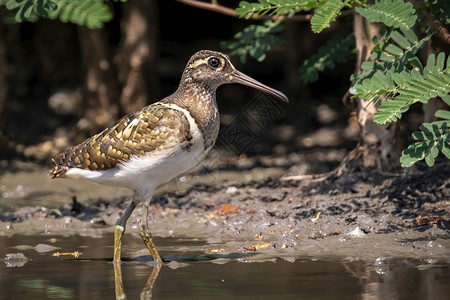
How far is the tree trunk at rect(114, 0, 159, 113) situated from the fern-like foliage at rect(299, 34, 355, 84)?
2.37 m

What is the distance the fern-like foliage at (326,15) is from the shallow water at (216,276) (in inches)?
75.3

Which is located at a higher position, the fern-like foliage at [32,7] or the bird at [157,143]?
the fern-like foliage at [32,7]

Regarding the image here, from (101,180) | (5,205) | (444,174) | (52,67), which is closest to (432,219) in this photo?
(444,174)

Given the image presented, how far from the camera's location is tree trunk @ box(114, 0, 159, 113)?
1152 cm

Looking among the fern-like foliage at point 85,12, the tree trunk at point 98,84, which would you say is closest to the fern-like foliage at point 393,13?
the fern-like foliage at point 85,12

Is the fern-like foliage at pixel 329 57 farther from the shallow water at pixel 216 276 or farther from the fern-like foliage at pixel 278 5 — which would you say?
the shallow water at pixel 216 276

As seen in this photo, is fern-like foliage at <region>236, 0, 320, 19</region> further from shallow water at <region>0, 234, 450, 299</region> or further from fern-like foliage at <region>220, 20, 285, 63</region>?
shallow water at <region>0, 234, 450, 299</region>

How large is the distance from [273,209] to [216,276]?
2431 millimetres

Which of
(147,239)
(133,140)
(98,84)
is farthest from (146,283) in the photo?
(98,84)

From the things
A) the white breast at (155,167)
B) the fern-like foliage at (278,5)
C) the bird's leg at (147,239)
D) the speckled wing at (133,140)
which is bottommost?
the bird's leg at (147,239)

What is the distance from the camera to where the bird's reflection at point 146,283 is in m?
6.04

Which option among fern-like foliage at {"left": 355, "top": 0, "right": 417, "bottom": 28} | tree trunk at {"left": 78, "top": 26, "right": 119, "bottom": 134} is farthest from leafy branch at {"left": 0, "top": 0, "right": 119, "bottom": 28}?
tree trunk at {"left": 78, "top": 26, "right": 119, "bottom": 134}

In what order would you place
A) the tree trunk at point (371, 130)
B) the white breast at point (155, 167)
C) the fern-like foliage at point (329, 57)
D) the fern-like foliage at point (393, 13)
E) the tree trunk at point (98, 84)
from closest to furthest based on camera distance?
the white breast at point (155, 167) < the fern-like foliage at point (393, 13) < the tree trunk at point (371, 130) < the fern-like foliage at point (329, 57) < the tree trunk at point (98, 84)

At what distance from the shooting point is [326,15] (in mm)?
7527
